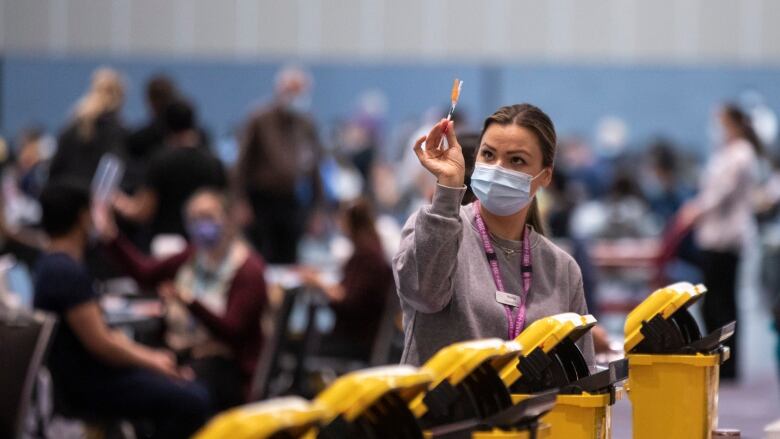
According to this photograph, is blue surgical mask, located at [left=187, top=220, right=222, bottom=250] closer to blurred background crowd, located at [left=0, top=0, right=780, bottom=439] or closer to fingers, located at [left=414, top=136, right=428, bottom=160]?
blurred background crowd, located at [left=0, top=0, right=780, bottom=439]

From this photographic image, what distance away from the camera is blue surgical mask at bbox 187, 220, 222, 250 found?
6098mm

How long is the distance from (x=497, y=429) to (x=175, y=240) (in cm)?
513

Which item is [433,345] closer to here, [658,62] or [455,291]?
[455,291]

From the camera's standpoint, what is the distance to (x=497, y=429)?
7.42 ft

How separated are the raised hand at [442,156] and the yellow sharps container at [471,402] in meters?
0.51

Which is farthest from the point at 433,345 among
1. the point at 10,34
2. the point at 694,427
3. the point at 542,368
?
the point at 10,34

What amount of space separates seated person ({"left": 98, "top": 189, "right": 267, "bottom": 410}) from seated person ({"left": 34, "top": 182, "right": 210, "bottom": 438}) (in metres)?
0.68

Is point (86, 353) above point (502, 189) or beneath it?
beneath

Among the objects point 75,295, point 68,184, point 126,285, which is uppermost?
point 68,184

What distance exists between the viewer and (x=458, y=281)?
293cm

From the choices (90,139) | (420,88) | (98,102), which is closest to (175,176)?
(90,139)

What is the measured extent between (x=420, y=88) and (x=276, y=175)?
706 centimetres

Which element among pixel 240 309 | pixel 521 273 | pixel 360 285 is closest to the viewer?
pixel 521 273

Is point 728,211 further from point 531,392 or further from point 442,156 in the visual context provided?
point 531,392
